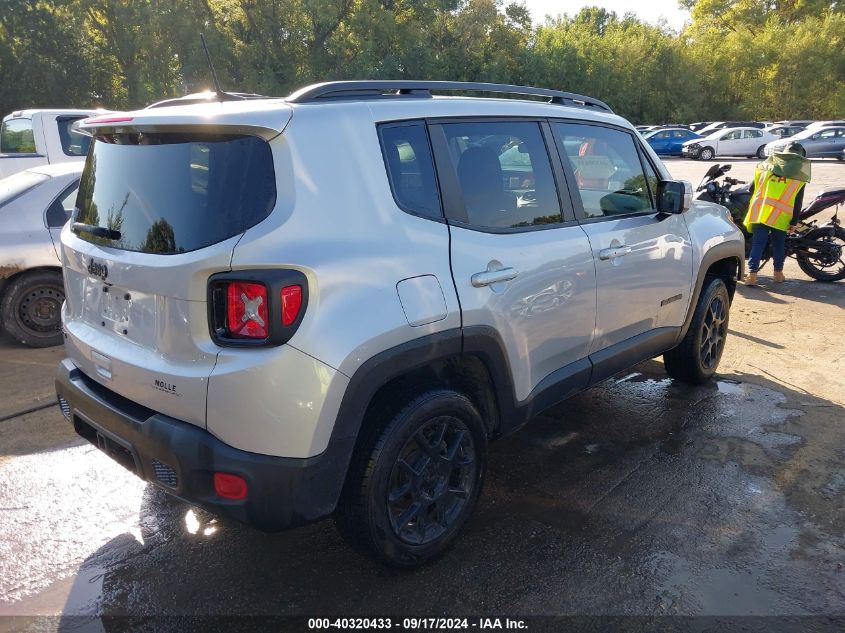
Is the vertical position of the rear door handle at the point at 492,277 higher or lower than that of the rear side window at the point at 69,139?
lower

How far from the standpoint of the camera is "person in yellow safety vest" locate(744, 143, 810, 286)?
764cm

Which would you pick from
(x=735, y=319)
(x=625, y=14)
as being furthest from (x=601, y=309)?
(x=625, y=14)

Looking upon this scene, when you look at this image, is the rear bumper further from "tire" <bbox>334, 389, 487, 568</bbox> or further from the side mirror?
the side mirror

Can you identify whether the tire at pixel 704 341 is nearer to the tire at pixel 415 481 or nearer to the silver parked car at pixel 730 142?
the tire at pixel 415 481

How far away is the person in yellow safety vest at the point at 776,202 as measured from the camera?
7641 millimetres

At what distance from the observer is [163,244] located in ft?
7.97

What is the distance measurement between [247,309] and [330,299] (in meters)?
0.28

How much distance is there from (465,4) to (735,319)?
132 ft

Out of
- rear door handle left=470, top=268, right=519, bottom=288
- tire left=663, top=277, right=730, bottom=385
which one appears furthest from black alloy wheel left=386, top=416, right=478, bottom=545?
tire left=663, top=277, right=730, bottom=385

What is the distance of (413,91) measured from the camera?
2949mm

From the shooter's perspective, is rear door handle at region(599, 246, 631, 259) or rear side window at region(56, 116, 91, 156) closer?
rear door handle at region(599, 246, 631, 259)

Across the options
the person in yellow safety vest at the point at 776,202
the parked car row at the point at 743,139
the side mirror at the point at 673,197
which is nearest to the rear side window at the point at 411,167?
the side mirror at the point at 673,197

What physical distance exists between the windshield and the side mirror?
16.6ft

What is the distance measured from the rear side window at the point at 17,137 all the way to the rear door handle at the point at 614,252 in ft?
30.5
